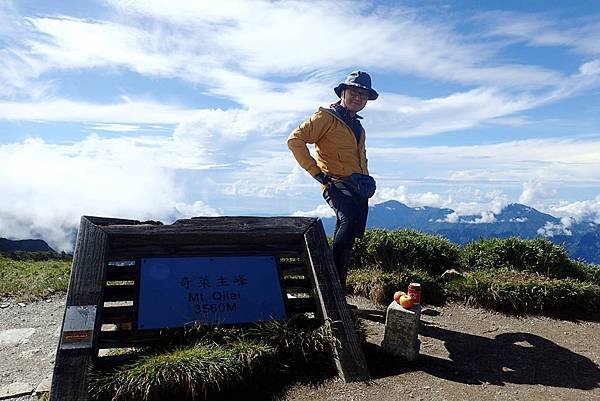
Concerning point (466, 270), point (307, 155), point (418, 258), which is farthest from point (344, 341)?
point (466, 270)

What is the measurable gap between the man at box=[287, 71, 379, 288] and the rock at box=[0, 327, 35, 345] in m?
4.78

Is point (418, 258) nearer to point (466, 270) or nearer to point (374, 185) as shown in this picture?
point (466, 270)

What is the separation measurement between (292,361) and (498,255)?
21.4 ft

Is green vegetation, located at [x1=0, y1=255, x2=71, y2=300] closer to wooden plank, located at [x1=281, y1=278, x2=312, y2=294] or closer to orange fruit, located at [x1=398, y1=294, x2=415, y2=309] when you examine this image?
wooden plank, located at [x1=281, y1=278, x2=312, y2=294]

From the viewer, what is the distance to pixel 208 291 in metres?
5.51

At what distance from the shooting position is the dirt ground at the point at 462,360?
15.9 ft

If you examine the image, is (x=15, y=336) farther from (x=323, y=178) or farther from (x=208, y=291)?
(x=323, y=178)

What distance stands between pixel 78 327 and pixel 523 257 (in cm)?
866

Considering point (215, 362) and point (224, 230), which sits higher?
point (224, 230)

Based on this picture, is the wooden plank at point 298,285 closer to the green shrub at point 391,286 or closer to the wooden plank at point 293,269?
the wooden plank at point 293,269

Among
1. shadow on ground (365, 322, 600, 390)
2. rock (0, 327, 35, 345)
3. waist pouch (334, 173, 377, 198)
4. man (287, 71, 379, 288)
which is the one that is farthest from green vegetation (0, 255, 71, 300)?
shadow on ground (365, 322, 600, 390)

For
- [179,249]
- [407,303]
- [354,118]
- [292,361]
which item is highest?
[354,118]

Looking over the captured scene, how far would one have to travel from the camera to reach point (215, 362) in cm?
459

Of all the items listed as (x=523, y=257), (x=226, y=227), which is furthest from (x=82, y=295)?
(x=523, y=257)
